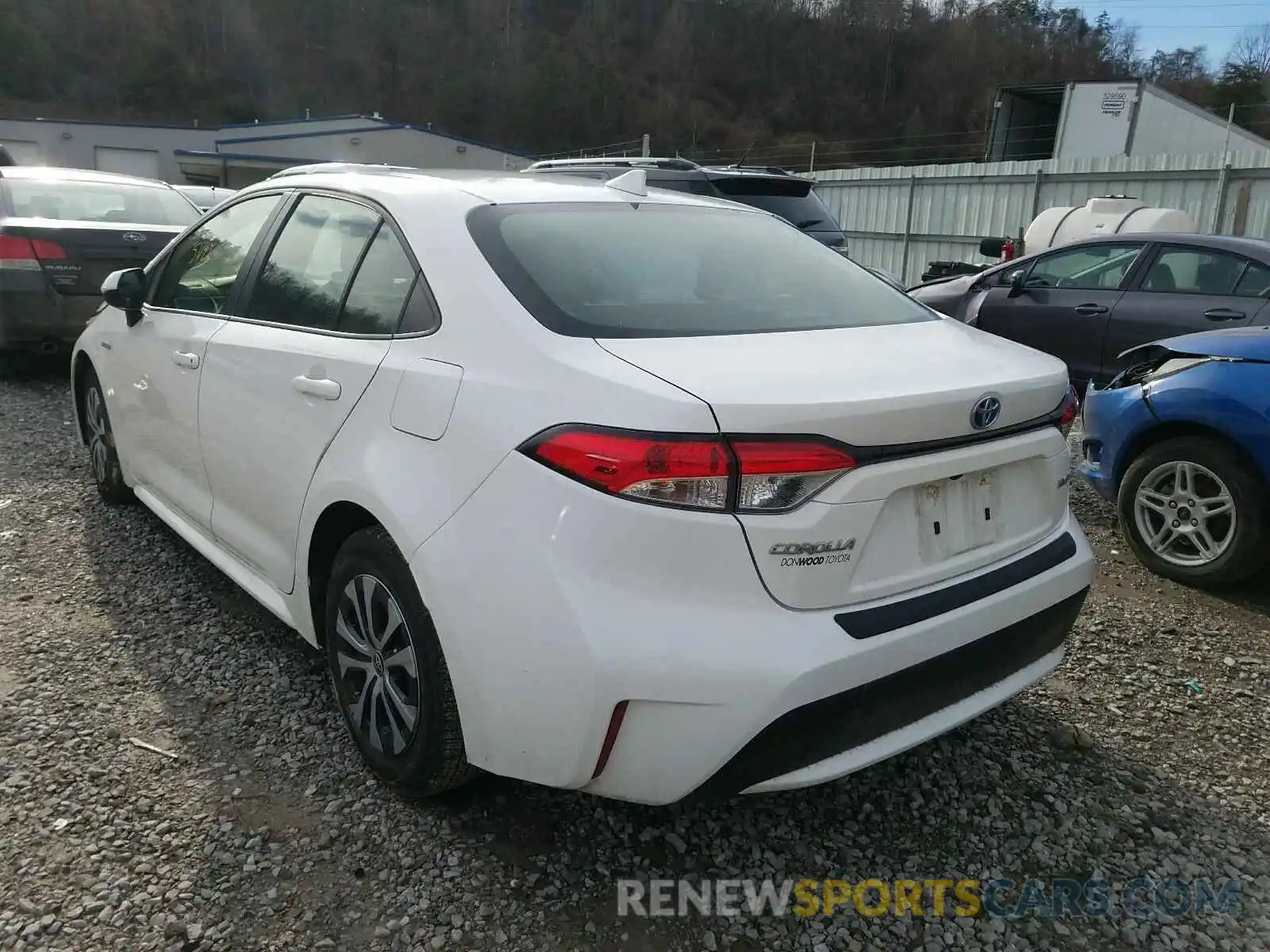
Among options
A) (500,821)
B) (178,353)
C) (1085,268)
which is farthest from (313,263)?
(1085,268)

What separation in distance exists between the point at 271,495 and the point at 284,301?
1.98 ft

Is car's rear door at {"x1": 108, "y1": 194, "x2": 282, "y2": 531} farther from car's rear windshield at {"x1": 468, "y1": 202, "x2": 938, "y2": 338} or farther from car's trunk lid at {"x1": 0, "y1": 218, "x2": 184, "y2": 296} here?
car's trunk lid at {"x1": 0, "y1": 218, "x2": 184, "y2": 296}

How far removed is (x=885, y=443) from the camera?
78.2 inches

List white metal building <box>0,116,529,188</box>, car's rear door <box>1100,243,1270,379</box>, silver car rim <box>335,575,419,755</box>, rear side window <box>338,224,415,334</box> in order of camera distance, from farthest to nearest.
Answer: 1. white metal building <box>0,116,529,188</box>
2. car's rear door <box>1100,243,1270,379</box>
3. rear side window <box>338,224,415,334</box>
4. silver car rim <box>335,575,419,755</box>

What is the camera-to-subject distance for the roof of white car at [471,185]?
2730 mm

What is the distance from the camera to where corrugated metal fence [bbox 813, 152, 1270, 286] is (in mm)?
13406

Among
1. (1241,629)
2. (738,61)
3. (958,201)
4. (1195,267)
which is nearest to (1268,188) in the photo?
(958,201)

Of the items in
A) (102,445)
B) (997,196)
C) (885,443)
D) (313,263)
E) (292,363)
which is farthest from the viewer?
(997,196)

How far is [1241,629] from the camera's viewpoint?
3746 millimetres

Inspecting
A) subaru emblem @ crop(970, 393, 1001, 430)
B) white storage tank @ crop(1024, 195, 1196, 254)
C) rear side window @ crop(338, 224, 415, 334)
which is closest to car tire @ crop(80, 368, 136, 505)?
rear side window @ crop(338, 224, 415, 334)

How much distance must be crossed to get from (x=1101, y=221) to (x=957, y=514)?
12.6 m

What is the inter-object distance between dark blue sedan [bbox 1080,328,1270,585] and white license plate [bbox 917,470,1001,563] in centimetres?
217

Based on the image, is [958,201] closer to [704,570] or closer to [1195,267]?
[1195,267]

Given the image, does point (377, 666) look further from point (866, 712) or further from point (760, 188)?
point (760, 188)
